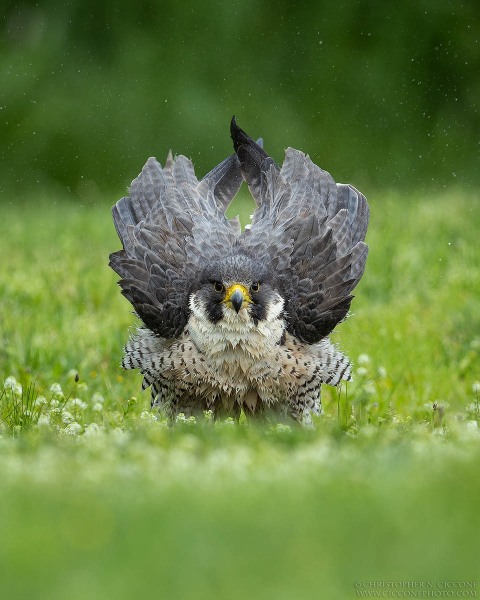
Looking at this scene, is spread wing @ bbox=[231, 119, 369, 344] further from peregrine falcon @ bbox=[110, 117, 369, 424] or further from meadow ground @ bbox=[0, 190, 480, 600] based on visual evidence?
meadow ground @ bbox=[0, 190, 480, 600]

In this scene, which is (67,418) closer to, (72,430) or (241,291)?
(72,430)

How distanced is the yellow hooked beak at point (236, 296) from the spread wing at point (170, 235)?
283mm

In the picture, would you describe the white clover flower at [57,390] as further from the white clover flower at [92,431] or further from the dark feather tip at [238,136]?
the dark feather tip at [238,136]

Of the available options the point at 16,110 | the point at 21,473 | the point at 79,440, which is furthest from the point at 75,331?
the point at 16,110

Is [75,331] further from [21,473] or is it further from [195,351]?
[21,473]

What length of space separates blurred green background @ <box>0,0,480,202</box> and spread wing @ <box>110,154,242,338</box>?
7.44m

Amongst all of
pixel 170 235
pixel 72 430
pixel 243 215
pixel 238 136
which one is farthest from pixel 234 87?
pixel 72 430

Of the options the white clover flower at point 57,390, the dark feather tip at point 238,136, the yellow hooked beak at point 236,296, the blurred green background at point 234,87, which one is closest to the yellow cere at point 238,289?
the yellow hooked beak at point 236,296

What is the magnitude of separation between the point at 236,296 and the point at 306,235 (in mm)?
770

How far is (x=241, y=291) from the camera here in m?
5.53

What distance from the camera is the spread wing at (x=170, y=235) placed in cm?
588

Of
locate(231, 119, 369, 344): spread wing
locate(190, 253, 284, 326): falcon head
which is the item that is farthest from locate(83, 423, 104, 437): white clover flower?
locate(231, 119, 369, 344): spread wing

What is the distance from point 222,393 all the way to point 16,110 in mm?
9422

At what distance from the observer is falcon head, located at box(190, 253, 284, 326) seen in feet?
18.3
